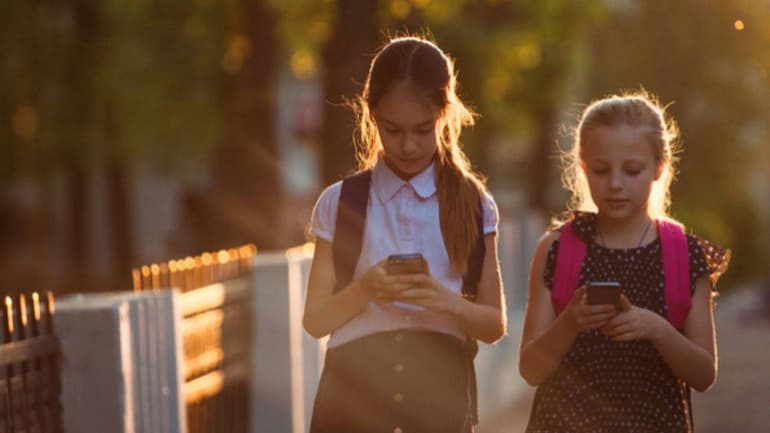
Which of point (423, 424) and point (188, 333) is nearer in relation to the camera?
point (423, 424)

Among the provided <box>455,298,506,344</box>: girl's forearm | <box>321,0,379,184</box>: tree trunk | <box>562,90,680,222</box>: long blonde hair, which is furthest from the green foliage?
<box>455,298,506,344</box>: girl's forearm

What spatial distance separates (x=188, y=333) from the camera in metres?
7.68

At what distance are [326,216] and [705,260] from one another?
1.13 meters

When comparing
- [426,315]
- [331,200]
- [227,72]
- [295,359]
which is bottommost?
[295,359]

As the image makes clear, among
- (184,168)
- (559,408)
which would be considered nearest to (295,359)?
(559,408)

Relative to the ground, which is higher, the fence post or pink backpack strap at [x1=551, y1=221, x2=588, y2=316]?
pink backpack strap at [x1=551, y1=221, x2=588, y2=316]

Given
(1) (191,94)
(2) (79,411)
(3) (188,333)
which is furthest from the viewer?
(1) (191,94)

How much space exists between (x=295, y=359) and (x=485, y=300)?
15.1ft

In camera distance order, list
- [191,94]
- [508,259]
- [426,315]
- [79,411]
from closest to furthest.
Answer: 1. [426,315]
2. [79,411]
3. [508,259]
4. [191,94]

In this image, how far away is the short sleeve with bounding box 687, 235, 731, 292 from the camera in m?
4.58

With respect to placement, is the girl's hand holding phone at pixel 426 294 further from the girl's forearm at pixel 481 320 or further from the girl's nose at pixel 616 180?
the girl's nose at pixel 616 180

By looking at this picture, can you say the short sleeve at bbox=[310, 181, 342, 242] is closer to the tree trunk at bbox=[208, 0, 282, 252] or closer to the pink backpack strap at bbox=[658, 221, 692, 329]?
the pink backpack strap at bbox=[658, 221, 692, 329]

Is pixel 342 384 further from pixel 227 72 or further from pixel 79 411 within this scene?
pixel 227 72

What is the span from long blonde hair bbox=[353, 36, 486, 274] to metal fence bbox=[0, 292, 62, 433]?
6.24 feet
